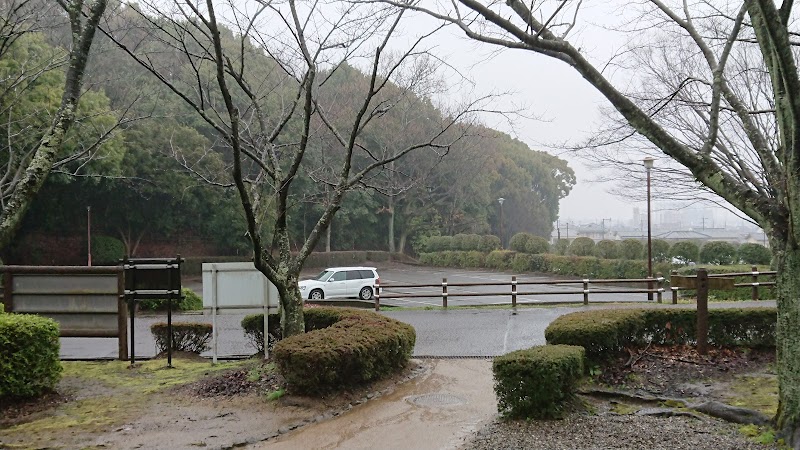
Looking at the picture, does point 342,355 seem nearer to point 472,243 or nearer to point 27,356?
point 27,356

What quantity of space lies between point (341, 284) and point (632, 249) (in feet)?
49.3

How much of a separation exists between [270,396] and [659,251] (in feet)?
81.5

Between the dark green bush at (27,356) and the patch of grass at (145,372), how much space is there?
1.04 m

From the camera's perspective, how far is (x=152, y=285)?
9.78 meters

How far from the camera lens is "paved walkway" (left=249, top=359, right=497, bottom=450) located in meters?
6.18

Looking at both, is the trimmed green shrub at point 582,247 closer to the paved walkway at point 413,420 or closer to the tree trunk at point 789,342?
the paved walkway at point 413,420

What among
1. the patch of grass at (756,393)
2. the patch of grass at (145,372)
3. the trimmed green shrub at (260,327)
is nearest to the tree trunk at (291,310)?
the patch of grass at (145,372)

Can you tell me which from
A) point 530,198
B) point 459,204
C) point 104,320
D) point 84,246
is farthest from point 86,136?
point 530,198

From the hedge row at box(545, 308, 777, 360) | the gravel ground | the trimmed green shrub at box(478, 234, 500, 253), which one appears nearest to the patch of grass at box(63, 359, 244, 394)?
the gravel ground

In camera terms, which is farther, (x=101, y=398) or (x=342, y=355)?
(x=101, y=398)

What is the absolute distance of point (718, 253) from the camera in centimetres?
2708

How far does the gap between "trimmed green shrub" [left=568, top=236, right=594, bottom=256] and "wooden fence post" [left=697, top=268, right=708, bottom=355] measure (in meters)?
24.3

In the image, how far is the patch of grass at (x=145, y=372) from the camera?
859 cm

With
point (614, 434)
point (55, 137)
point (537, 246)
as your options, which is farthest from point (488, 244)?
point (55, 137)
